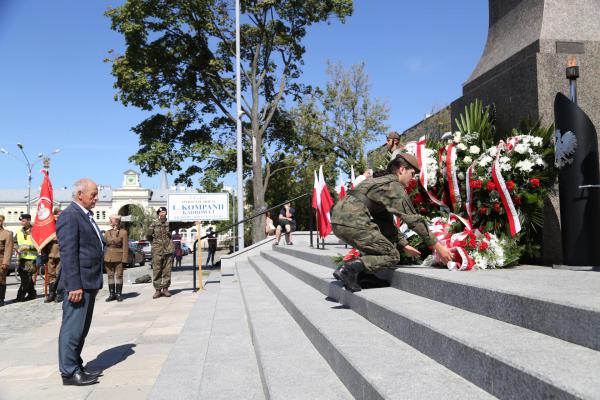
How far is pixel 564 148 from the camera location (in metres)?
4.72

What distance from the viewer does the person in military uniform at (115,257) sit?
1078cm

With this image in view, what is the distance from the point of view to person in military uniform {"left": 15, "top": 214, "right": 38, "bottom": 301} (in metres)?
11.1

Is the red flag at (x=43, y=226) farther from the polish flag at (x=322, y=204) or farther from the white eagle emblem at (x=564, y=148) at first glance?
the white eagle emblem at (x=564, y=148)

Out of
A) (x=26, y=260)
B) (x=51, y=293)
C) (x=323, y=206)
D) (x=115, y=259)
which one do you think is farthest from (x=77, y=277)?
(x=26, y=260)

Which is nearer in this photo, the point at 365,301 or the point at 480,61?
the point at 365,301

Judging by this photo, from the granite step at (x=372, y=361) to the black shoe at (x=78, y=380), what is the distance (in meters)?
2.11

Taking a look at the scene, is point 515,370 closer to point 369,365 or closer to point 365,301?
point 369,365

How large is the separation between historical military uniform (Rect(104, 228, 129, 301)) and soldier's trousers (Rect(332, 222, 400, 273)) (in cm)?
774

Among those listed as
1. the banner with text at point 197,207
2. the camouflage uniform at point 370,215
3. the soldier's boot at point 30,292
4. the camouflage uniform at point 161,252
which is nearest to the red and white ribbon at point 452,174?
the camouflage uniform at point 370,215

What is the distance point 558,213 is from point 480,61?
3239 millimetres

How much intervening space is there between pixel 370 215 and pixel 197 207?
8130 millimetres

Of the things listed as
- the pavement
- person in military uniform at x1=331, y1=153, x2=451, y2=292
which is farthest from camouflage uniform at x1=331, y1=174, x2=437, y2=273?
the pavement

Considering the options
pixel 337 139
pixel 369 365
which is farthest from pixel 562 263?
pixel 337 139

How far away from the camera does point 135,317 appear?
8.37 metres
